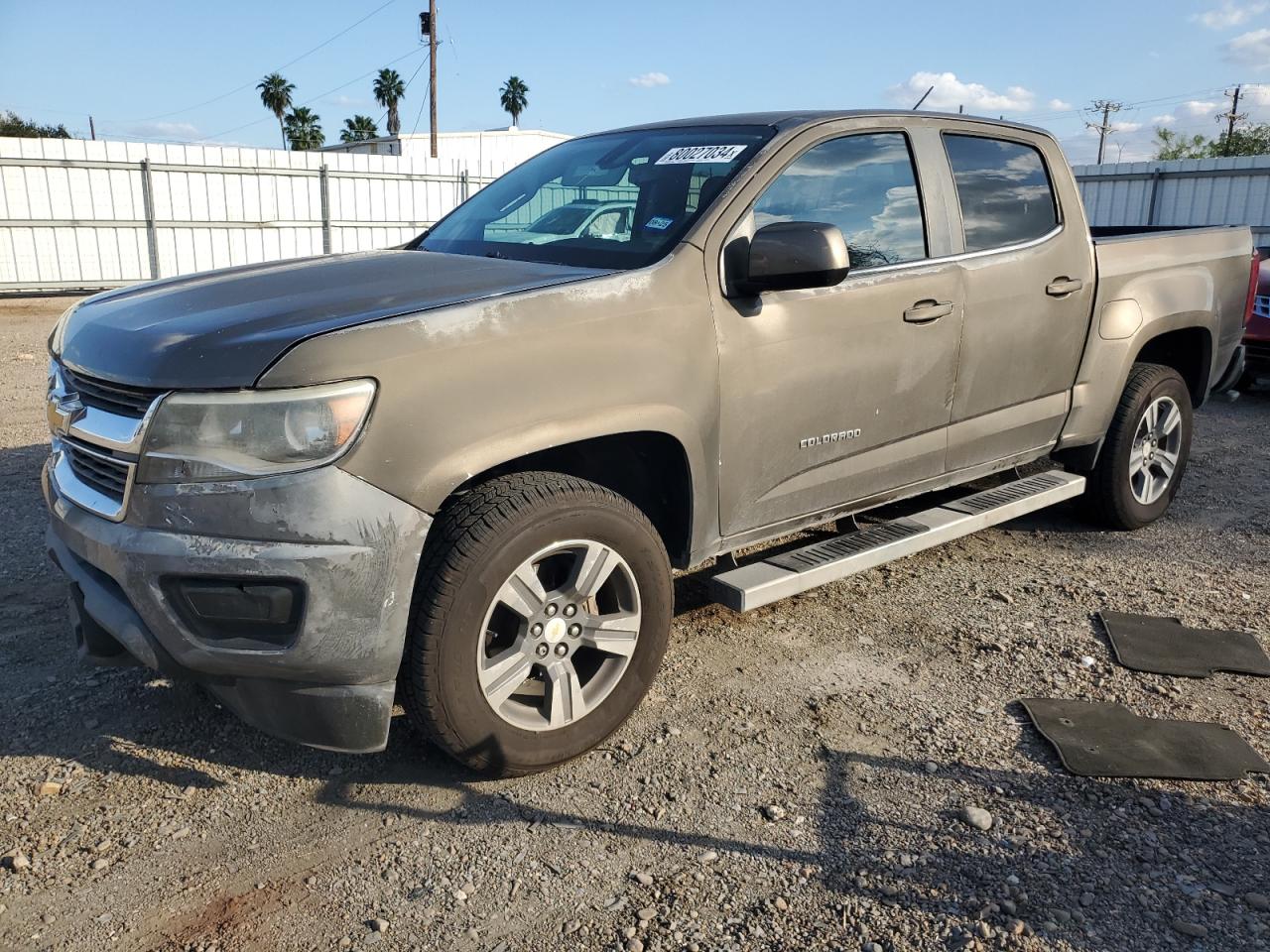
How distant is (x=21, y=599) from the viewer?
4.15 metres

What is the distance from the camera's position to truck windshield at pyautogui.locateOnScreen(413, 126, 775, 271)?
11.1ft

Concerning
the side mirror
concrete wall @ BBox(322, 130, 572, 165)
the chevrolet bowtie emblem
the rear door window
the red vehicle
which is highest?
concrete wall @ BBox(322, 130, 572, 165)

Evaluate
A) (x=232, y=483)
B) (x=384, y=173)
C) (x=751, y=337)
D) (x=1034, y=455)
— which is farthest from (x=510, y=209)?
(x=384, y=173)

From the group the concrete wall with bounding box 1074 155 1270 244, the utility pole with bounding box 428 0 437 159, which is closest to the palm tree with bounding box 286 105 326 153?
the utility pole with bounding box 428 0 437 159

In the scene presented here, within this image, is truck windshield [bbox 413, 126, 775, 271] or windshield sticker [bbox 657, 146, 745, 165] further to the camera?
windshield sticker [bbox 657, 146, 745, 165]

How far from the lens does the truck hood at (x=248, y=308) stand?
2537 millimetres

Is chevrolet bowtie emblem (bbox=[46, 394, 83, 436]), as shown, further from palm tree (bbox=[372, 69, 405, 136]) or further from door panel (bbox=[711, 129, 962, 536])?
palm tree (bbox=[372, 69, 405, 136])

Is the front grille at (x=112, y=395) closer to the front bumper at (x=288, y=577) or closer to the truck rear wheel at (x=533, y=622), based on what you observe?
the front bumper at (x=288, y=577)

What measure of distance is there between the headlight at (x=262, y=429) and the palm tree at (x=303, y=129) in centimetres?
6766

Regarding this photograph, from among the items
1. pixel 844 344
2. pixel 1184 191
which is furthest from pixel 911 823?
pixel 1184 191

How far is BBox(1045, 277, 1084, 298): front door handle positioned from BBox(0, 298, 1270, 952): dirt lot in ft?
4.76

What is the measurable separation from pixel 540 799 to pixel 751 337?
1578 mm

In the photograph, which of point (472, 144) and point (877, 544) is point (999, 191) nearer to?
point (877, 544)

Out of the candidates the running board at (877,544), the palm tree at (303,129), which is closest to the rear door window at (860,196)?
the running board at (877,544)
